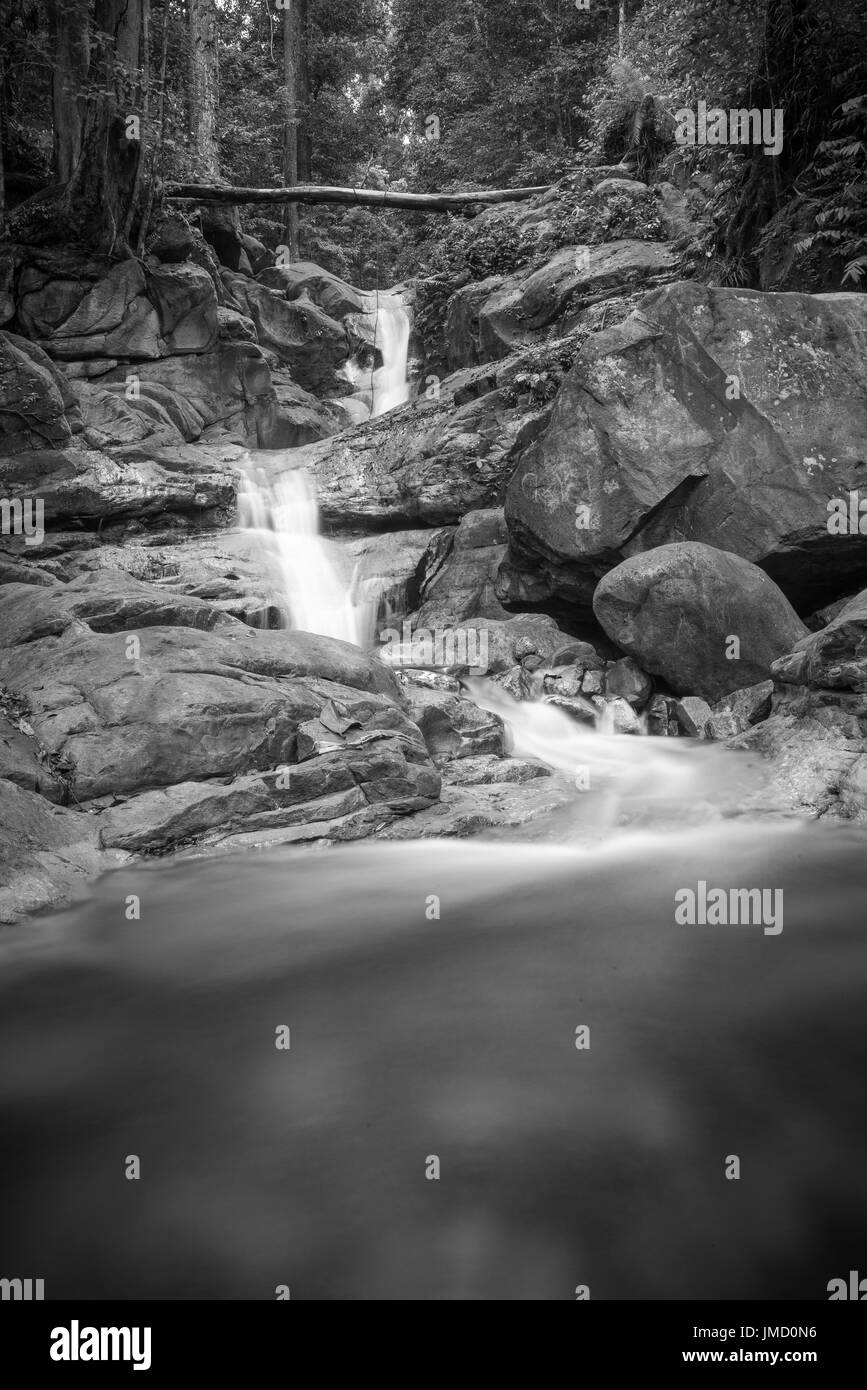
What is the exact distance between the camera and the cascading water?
474 inches

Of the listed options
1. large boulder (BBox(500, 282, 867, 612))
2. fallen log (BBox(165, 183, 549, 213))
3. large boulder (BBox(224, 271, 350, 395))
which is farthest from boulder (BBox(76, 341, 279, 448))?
large boulder (BBox(500, 282, 867, 612))

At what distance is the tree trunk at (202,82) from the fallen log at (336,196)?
1.40 m

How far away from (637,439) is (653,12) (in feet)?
44.7

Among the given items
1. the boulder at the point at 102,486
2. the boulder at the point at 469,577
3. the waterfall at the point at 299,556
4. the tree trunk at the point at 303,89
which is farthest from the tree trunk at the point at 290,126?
the boulder at the point at 469,577

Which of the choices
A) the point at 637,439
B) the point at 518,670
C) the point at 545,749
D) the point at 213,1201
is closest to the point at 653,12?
the point at 637,439

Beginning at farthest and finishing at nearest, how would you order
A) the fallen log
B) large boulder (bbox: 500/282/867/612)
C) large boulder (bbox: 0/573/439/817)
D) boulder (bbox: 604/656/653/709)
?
the fallen log → large boulder (bbox: 500/282/867/612) → boulder (bbox: 604/656/653/709) → large boulder (bbox: 0/573/439/817)

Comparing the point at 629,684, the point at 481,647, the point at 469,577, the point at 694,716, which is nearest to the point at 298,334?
the point at 469,577

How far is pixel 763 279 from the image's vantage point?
1209 centimetres

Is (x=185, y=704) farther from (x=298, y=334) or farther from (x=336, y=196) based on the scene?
(x=336, y=196)

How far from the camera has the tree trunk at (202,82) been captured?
19.7 meters

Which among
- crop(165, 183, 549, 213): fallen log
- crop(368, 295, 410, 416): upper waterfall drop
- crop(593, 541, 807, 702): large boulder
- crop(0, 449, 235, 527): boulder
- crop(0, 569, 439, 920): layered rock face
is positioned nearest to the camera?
crop(0, 569, 439, 920): layered rock face

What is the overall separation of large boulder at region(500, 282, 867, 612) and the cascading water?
2944 millimetres

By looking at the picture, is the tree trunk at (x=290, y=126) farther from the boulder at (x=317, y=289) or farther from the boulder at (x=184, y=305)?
the boulder at (x=184, y=305)

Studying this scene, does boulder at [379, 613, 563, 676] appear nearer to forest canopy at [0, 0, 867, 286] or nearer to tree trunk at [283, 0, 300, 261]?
forest canopy at [0, 0, 867, 286]
